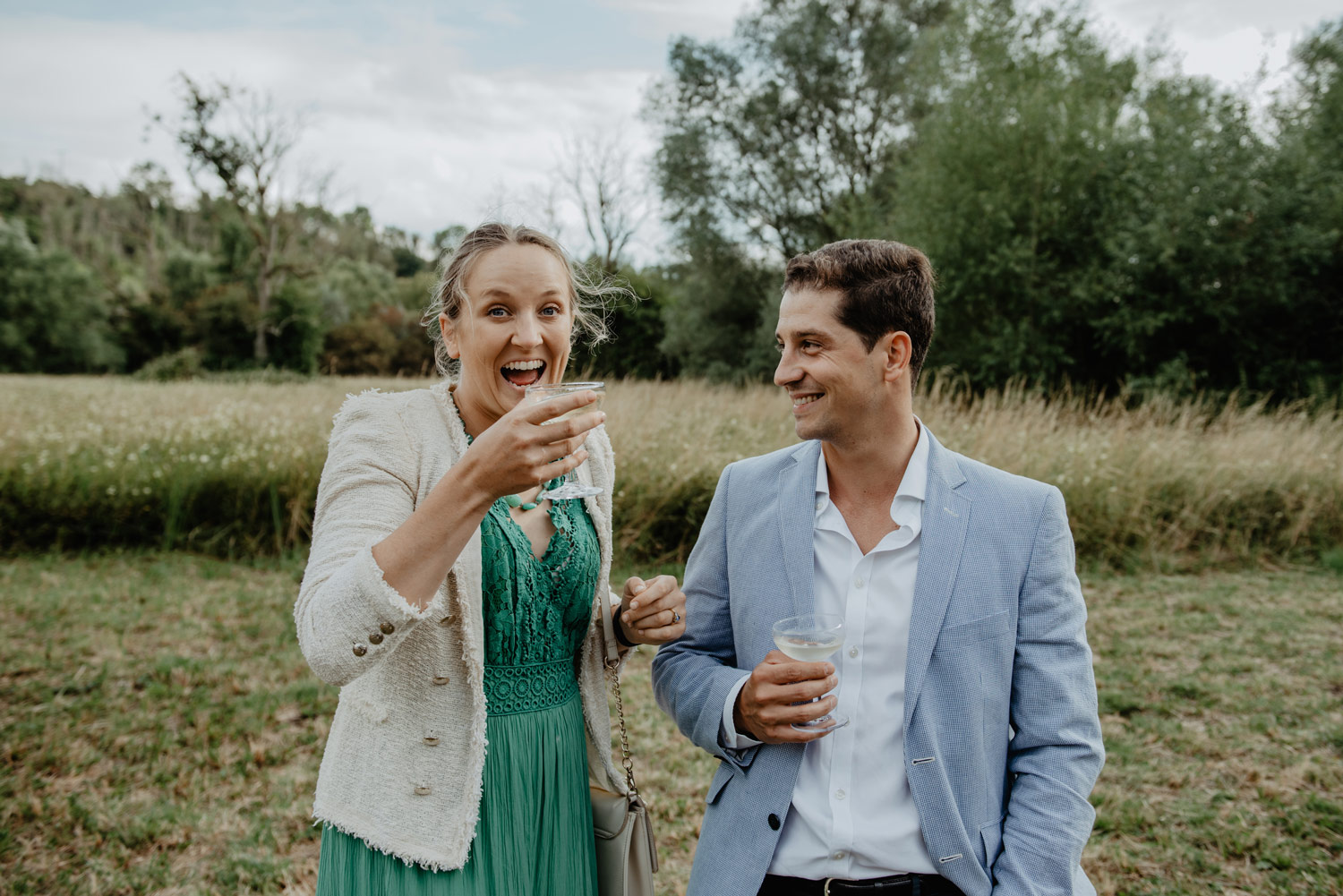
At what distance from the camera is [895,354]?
7.70 ft

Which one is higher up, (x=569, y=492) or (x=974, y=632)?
(x=569, y=492)

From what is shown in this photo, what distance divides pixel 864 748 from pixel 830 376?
0.95 metres

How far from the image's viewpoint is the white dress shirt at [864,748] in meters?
1.95

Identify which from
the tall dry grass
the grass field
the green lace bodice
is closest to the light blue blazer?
the green lace bodice

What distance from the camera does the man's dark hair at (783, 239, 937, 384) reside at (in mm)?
2305

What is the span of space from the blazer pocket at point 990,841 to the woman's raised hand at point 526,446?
4.26ft

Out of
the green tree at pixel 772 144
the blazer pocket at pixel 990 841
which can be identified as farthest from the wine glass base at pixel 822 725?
the green tree at pixel 772 144

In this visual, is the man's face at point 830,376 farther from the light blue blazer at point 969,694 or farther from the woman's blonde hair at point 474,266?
the woman's blonde hair at point 474,266

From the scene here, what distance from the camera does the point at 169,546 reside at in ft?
29.6

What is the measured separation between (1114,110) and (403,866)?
69.1ft

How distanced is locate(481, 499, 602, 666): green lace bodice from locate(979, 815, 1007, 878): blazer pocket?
1047mm

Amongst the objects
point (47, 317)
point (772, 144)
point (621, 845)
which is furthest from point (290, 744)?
point (47, 317)

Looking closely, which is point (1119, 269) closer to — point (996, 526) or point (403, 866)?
point (996, 526)

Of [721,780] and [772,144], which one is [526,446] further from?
[772,144]
